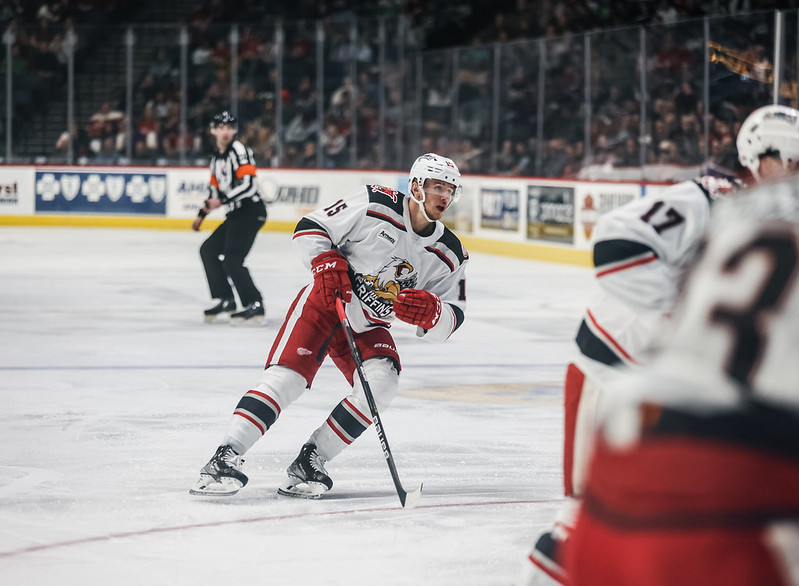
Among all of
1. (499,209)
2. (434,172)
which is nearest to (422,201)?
(434,172)

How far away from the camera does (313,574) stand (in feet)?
10.8

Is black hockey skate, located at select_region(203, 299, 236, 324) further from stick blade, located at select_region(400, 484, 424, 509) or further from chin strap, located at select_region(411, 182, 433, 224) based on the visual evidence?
stick blade, located at select_region(400, 484, 424, 509)

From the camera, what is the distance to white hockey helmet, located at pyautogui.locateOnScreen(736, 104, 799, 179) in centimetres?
229

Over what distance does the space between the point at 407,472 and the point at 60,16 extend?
17.9 meters

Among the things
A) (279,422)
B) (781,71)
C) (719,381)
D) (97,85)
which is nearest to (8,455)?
(279,422)

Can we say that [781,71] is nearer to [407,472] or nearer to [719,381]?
[407,472]

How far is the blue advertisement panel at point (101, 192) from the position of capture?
17391mm

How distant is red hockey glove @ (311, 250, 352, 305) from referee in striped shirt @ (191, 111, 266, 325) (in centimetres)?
Answer: 455

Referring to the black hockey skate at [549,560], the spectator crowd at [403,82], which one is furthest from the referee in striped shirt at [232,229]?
the black hockey skate at [549,560]

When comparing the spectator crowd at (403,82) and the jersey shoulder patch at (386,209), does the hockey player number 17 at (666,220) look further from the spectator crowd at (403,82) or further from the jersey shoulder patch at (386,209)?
the spectator crowd at (403,82)

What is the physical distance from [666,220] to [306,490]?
2118 mm

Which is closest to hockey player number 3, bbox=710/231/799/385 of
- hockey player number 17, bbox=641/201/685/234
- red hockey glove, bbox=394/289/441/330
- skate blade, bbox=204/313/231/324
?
Result: hockey player number 17, bbox=641/201/685/234

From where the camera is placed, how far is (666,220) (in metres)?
2.25

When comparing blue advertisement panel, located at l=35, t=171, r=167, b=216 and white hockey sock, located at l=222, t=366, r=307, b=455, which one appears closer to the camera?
white hockey sock, located at l=222, t=366, r=307, b=455
